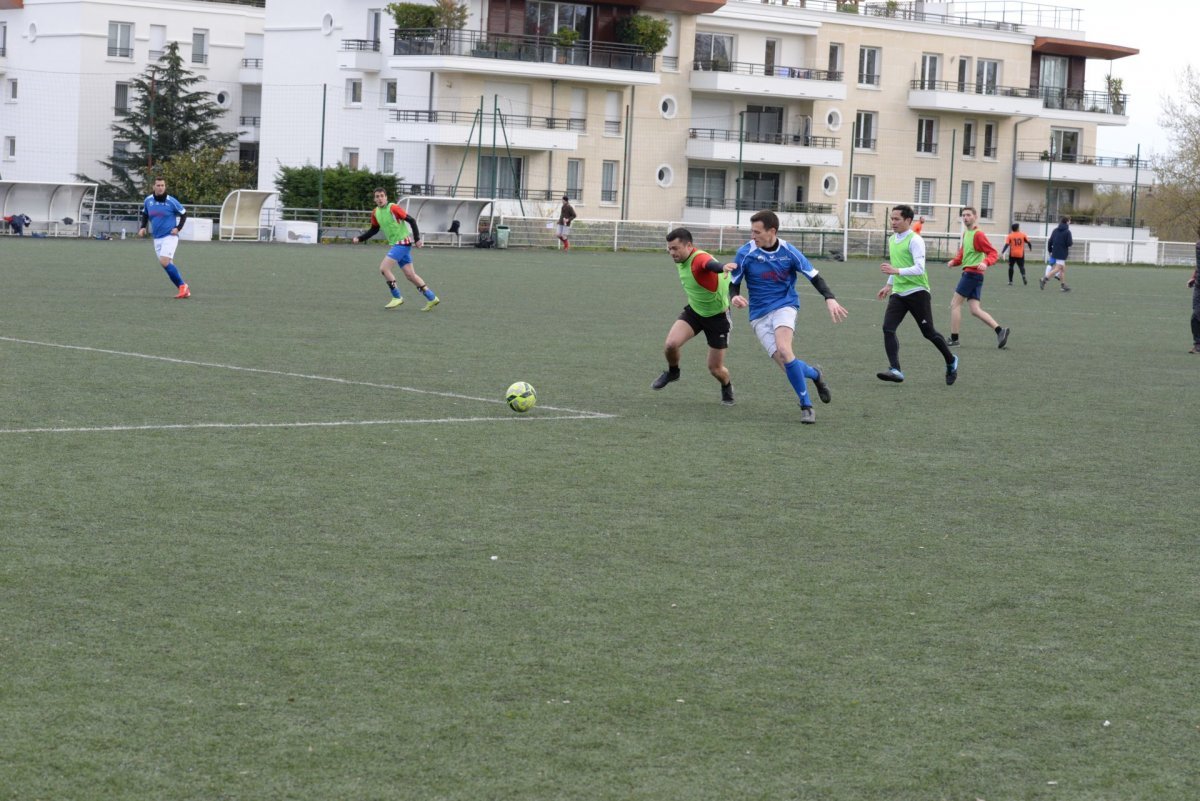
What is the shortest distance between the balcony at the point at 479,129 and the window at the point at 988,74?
21119 millimetres

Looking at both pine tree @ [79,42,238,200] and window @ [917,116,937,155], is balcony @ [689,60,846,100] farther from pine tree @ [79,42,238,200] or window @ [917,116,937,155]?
pine tree @ [79,42,238,200]

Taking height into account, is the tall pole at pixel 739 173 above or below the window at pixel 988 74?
below

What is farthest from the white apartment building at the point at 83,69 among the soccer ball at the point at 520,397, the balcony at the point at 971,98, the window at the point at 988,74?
the soccer ball at the point at 520,397

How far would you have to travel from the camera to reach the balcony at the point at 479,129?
56.8 meters

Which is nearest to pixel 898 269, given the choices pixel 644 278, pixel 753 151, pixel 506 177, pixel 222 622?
pixel 222 622

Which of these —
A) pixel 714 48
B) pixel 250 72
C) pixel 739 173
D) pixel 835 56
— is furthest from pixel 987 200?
pixel 250 72

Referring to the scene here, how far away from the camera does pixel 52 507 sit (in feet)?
27.5

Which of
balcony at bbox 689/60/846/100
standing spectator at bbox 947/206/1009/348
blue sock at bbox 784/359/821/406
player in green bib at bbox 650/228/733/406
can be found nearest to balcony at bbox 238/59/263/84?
balcony at bbox 689/60/846/100

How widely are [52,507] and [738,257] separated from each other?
20.5 feet

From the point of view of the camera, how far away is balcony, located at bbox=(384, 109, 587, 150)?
186 feet

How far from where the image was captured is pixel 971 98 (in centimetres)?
7075

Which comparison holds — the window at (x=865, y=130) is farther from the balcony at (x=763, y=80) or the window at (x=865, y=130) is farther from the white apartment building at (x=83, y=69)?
the white apartment building at (x=83, y=69)

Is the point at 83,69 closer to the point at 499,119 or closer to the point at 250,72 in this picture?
the point at 250,72

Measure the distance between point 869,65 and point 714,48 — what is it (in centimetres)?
787
